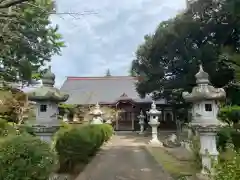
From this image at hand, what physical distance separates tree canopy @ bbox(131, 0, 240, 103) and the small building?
15.3ft

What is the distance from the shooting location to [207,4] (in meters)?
22.3

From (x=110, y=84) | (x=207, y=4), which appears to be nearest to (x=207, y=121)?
(x=207, y=4)

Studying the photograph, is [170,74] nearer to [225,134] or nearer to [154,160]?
[154,160]

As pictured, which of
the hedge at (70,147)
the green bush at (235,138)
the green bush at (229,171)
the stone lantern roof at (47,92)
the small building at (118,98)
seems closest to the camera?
the green bush at (229,171)

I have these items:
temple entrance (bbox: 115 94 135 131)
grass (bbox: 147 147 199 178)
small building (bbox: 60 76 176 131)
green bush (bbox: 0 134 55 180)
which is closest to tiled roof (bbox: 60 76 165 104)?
small building (bbox: 60 76 176 131)

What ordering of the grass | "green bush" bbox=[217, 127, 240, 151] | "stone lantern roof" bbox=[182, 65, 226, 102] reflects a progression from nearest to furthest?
"stone lantern roof" bbox=[182, 65, 226, 102], the grass, "green bush" bbox=[217, 127, 240, 151]

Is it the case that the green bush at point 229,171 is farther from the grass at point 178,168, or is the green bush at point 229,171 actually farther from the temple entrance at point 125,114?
the temple entrance at point 125,114

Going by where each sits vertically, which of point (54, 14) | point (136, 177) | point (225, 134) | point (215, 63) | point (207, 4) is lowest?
point (136, 177)

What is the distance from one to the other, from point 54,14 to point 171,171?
6267 mm

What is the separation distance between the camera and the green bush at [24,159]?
15.9 ft

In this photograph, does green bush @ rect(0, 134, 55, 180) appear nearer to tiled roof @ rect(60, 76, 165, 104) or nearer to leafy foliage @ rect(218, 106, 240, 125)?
leafy foliage @ rect(218, 106, 240, 125)

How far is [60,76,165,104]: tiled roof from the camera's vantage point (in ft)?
114

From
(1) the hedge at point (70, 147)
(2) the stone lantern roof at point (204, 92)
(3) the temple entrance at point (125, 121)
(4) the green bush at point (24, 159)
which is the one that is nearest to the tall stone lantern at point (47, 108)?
(1) the hedge at point (70, 147)

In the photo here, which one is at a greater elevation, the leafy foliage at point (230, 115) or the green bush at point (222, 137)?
the leafy foliage at point (230, 115)
